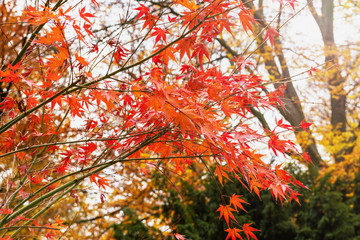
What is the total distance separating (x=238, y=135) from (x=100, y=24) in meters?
5.89

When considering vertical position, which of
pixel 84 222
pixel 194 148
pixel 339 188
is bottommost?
pixel 339 188

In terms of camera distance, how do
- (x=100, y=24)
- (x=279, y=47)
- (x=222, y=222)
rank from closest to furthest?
(x=222, y=222) → (x=100, y=24) → (x=279, y=47)

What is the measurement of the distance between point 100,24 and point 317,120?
9.32 meters

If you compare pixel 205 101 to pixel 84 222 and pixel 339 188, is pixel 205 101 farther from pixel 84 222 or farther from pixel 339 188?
pixel 84 222

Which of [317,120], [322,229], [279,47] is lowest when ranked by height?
[322,229]

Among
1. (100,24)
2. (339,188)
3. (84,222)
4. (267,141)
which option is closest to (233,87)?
(267,141)

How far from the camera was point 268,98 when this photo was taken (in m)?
2.05

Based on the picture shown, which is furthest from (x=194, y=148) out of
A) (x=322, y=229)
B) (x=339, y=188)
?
(x=339, y=188)

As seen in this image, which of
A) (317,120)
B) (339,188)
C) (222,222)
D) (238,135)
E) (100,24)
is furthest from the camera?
(317,120)

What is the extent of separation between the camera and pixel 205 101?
1981 millimetres

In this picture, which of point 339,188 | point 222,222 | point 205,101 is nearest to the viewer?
point 205,101

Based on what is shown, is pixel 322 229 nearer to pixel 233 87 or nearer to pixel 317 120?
pixel 233 87

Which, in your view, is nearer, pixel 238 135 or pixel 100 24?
pixel 238 135

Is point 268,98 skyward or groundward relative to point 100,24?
groundward
